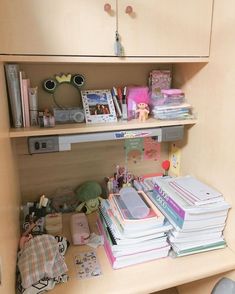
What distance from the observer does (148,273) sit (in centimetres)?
93

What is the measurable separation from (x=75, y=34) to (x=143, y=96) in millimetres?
475

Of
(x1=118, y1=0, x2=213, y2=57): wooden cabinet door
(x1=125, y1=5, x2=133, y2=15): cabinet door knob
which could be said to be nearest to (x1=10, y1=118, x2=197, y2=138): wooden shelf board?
(x1=118, y1=0, x2=213, y2=57): wooden cabinet door

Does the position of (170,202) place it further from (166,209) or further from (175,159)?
(175,159)

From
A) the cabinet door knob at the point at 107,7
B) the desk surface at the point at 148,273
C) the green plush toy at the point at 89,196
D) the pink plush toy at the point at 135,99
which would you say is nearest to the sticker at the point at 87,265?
the desk surface at the point at 148,273

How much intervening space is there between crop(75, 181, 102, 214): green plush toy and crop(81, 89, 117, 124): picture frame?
372mm

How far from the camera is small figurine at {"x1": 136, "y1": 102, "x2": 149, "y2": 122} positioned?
3.85ft

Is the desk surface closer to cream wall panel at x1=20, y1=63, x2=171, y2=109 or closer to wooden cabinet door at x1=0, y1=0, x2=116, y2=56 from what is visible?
cream wall panel at x1=20, y1=63, x2=171, y2=109

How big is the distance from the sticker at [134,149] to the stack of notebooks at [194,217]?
0.34m

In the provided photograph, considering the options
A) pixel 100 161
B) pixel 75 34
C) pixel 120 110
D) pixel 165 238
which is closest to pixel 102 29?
pixel 75 34

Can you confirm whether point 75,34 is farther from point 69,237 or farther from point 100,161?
point 69,237

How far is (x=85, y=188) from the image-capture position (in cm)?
131

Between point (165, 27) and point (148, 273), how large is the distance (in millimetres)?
936

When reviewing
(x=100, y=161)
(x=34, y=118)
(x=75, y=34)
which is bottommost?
(x=100, y=161)

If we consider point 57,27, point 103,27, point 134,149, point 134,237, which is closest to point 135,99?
point 134,149
